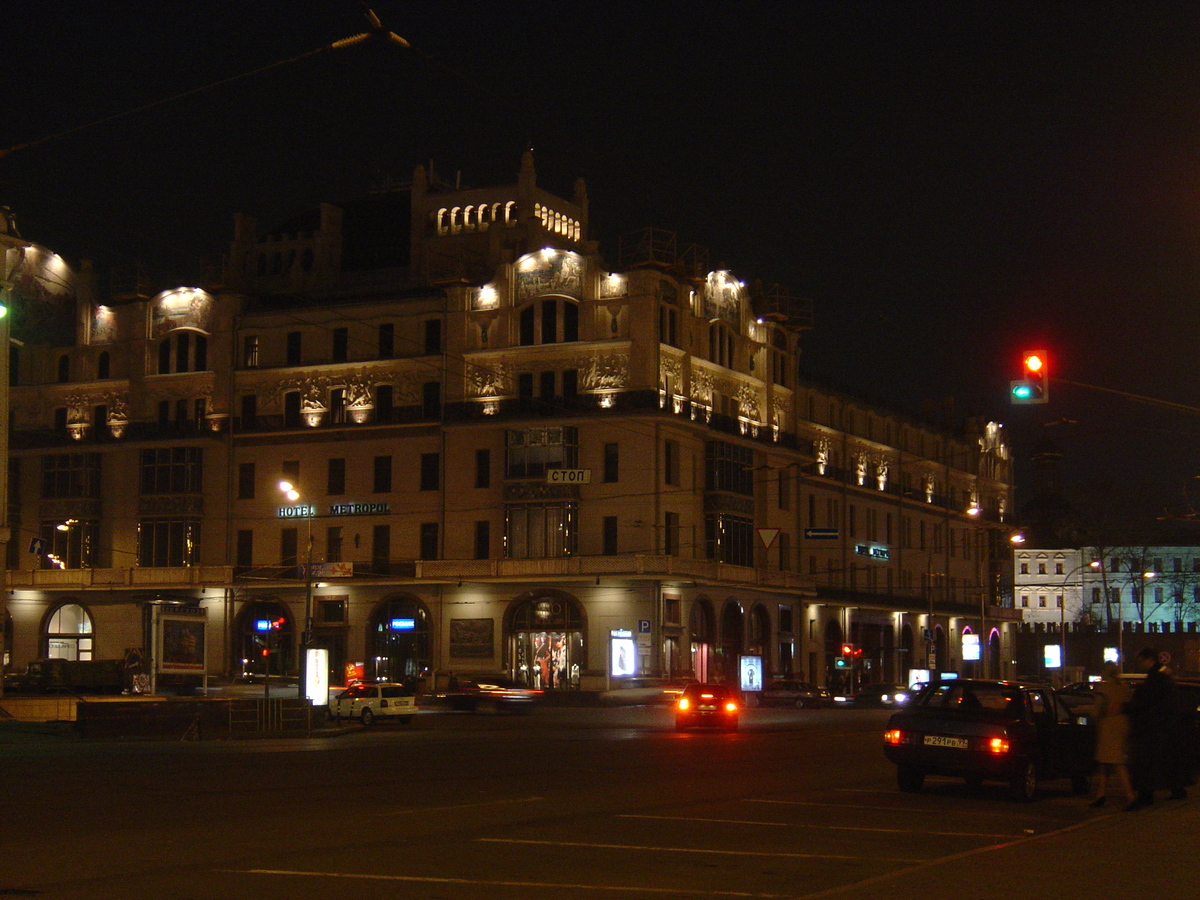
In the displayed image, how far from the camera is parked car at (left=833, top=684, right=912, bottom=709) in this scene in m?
67.2

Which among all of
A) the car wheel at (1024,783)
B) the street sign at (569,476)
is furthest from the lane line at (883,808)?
the street sign at (569,476)

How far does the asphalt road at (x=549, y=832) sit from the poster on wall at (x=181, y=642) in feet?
59.9

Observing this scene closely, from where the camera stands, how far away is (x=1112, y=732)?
18.0 meters

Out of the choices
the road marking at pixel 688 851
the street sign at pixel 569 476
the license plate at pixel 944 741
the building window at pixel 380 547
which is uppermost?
the street sign at pixel 569 476

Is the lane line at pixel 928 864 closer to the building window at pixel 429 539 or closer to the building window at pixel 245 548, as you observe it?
the building window at pixel 429 539

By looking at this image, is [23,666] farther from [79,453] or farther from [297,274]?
[297,274]

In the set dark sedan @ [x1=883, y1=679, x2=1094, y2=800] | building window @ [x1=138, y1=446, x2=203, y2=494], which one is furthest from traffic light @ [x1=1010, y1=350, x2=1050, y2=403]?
building window @ [x1=138, y1=446, x2=203, y2=494]

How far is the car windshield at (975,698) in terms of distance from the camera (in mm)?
19625

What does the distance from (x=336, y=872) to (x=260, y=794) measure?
7462 mm

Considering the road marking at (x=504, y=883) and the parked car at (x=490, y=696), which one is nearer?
the road marking at (x=504, y=883)

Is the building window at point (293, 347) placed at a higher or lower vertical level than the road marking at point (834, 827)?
higher

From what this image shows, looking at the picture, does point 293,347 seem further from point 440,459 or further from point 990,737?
point 990,737

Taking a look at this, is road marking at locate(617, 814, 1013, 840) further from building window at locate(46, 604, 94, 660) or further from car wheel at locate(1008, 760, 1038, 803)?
building window at locate(46, 604, 94, 660)

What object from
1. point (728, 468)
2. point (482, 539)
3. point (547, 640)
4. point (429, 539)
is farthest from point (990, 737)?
point (429, 539)
